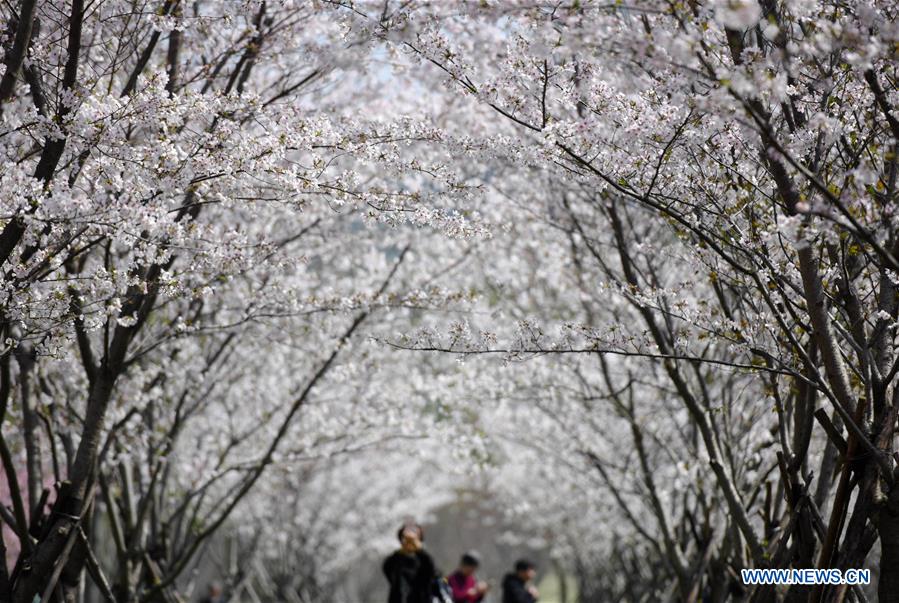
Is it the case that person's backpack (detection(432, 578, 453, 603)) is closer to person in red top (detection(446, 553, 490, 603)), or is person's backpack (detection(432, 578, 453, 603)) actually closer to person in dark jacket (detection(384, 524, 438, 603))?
person in dark jacket (detection(384, 524, 438, 603))

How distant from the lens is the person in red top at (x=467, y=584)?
10.1m

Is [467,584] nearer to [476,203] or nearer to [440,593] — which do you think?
[440,593]

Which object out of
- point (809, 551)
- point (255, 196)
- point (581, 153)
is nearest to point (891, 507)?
point (809, 551)

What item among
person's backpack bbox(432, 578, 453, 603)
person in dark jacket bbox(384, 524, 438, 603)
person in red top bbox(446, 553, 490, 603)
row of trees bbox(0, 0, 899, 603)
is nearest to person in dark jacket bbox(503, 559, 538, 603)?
person in red top bbox(446, 553, 490, 603)

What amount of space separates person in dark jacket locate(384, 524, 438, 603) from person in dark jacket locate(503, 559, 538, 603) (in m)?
2.90

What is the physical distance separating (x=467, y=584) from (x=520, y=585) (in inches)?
32.2

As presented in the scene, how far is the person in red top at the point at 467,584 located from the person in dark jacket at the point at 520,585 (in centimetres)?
53

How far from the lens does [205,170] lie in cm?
450

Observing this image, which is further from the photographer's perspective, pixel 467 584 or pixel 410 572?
pixel 467 584

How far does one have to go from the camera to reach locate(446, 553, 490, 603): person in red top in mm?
10109

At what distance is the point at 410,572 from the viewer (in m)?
7.95

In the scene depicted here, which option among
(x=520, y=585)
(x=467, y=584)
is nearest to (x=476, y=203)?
(x=467, y=584)

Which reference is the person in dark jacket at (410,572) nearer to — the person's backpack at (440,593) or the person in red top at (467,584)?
the person's backpack at (440,593)

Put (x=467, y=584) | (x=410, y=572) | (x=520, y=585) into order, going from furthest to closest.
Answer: (x=520, y=585) < (x=467, y=584) < (x=410, y=572)
